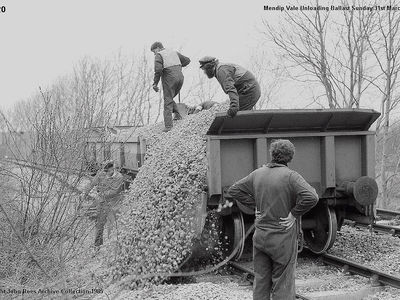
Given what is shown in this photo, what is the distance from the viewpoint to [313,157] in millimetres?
8016

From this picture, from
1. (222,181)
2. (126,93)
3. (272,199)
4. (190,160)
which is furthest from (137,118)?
(272,199)

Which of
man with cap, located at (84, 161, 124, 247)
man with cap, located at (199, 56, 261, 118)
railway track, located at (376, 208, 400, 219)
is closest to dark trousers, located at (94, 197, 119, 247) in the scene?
man with cap, located at (84, 161, 124, 247)

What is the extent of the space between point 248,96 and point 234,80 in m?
0.39

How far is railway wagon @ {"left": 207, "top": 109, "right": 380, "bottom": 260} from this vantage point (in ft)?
24.8

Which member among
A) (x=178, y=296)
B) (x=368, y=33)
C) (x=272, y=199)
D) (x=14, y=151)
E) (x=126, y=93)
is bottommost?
(x=178, y=296)

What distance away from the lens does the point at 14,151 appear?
7.44m

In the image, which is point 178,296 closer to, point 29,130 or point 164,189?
point 164,189

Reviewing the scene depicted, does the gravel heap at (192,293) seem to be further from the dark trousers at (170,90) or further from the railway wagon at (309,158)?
the dark trousers at (170,90)

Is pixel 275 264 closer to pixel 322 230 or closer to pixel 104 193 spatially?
pixel 104 193

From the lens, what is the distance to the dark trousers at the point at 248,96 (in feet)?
29.4

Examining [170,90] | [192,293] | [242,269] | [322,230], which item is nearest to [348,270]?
[322,230]

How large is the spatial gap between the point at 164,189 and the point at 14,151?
2113 mm

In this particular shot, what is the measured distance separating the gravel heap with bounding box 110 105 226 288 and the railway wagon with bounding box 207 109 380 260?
37 centimetres

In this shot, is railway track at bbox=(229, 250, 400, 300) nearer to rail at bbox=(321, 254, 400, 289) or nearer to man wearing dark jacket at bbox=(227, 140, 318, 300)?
rail at bbox=(321, 254, 400, 289)
